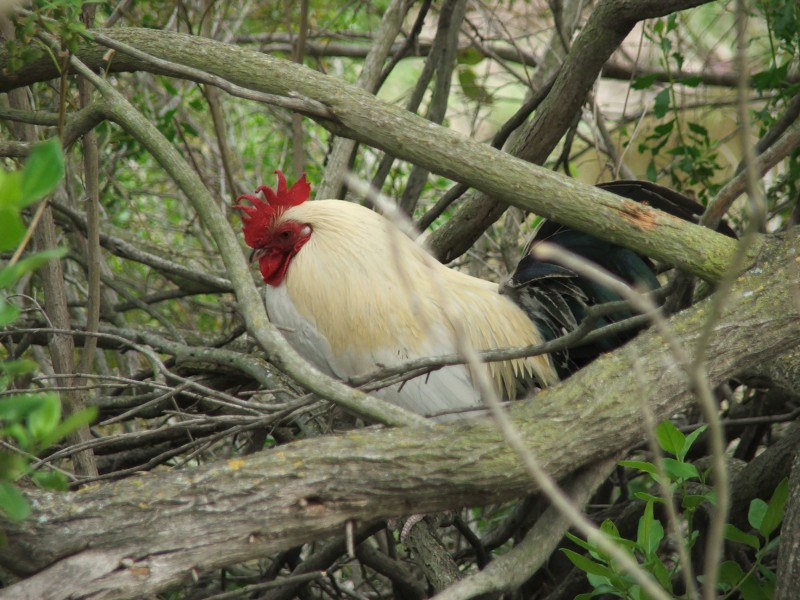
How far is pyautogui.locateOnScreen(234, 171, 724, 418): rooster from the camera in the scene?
330 centimetres

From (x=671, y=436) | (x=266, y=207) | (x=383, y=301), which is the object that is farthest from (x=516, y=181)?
(x=266, y=207)

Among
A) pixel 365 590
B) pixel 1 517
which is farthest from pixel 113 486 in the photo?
pixel 365 590

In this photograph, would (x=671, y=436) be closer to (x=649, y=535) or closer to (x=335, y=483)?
(x=649, y=535)

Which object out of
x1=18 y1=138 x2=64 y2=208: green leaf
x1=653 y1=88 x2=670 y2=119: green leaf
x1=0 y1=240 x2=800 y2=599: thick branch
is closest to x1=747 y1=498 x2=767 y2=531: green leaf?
x1=0 y1=240 x2=800 y2=599: thick branch

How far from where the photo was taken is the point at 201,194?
2572mm

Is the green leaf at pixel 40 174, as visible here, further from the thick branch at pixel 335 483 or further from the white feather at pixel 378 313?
the white feather at pixel 378 313

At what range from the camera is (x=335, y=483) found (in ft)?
6.56

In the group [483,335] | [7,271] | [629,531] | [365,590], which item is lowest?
[365,590]

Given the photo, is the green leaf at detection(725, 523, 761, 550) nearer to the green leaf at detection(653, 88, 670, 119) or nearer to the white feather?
the white feather

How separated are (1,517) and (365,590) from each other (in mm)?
2771

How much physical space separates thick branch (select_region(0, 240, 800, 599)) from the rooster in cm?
96

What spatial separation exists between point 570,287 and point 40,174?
2.53m

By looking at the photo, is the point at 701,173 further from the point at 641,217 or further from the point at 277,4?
the point at 277,4

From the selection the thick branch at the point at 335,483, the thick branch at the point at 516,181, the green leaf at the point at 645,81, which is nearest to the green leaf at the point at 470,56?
the green leaf at the point at 645,81
